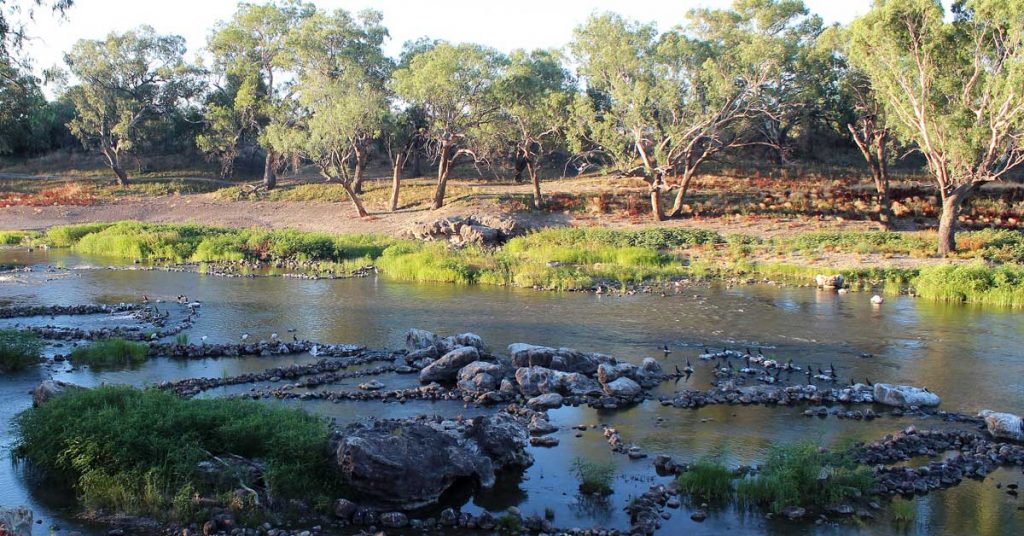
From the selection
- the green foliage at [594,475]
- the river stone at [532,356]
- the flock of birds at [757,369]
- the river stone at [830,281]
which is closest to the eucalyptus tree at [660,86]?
the river stone at [830,281]

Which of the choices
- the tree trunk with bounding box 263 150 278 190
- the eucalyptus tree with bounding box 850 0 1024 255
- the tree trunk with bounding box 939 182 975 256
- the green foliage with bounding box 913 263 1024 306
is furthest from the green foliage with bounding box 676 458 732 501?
the tree trunk with bounding box 263 150 278 190

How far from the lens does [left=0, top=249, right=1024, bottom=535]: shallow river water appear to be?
38.6 ft

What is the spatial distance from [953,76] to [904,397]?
72.9 ft

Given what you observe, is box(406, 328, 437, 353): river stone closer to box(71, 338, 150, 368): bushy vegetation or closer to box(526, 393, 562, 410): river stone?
box(526, 393, 562, 410): river stone

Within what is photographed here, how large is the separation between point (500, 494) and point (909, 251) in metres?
29.0

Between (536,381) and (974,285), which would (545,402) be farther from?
(974,285)

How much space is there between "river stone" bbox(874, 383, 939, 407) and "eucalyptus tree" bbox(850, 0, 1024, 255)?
63.4 ft

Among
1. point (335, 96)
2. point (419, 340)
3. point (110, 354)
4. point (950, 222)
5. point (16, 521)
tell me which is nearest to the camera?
point (16, 521)

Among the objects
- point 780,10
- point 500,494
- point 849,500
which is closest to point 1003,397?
point 849,500

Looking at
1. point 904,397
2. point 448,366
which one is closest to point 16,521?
point 448,366

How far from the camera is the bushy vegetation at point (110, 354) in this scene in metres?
19.1

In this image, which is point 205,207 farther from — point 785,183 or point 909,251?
point 909,251

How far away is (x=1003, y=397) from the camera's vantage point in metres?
16.8

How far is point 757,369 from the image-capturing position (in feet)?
61.6
